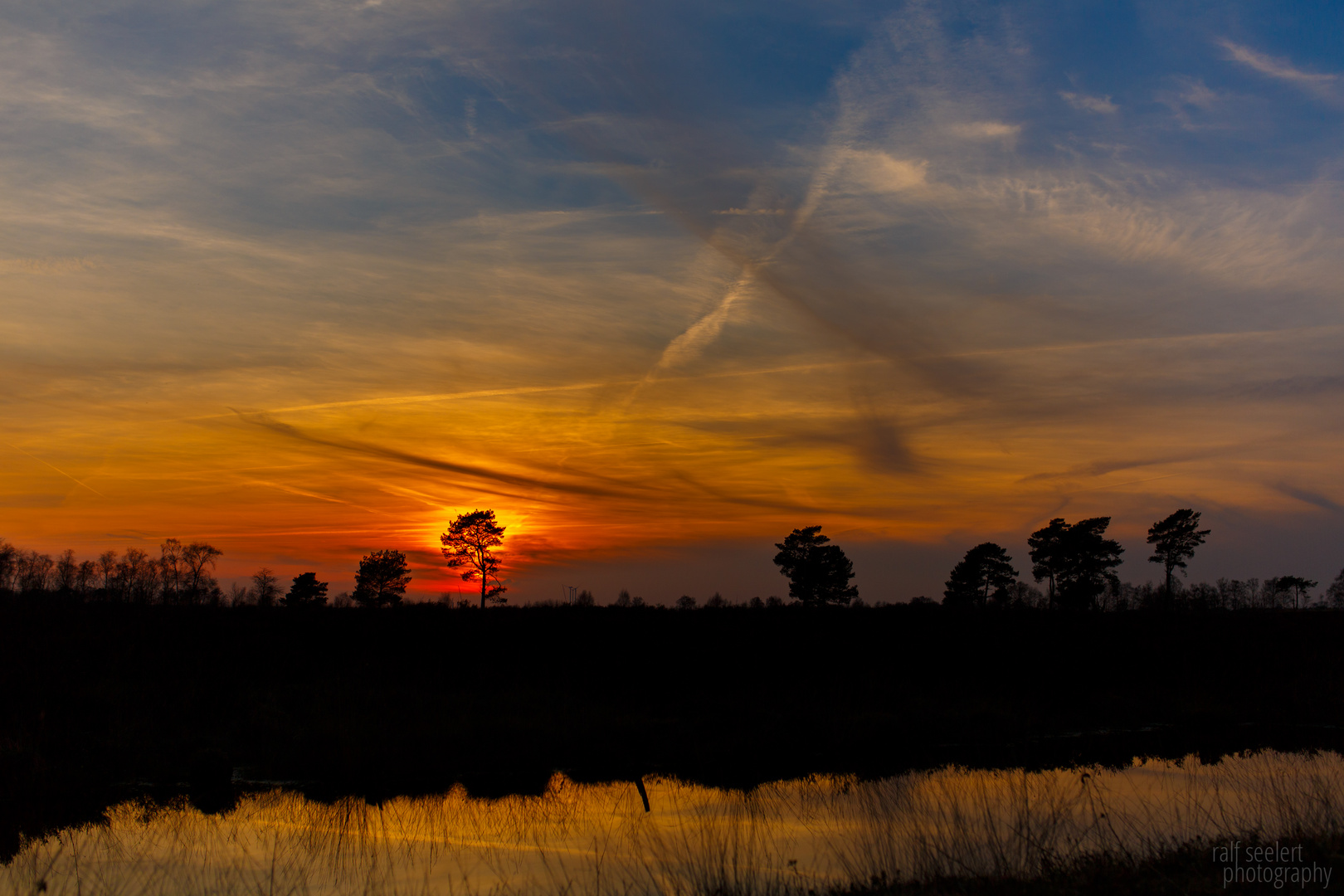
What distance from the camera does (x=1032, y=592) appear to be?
7475cm

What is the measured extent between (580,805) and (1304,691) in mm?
24556

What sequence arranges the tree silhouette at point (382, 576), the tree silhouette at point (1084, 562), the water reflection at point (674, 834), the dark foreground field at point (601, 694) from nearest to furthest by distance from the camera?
1. the water reflection at point (674, 834)
2. the dark foreground field at point (601, 694)
3. the tree silhouette at point (1084, 562)
4. the tree silhouette at point (382, 576)

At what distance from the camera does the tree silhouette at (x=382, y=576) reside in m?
77.5

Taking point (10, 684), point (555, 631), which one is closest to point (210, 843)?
point (10, 684)

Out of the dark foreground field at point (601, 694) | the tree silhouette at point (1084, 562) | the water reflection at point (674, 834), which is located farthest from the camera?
the tree silhouette at point (1084, 562)

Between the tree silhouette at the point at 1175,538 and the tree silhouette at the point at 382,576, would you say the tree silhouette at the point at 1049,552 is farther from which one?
the tree silhouette at the point at 382,576

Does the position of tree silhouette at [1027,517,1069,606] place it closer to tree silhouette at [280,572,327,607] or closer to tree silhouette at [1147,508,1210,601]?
tree silhouette at [1147,508,1210,601]

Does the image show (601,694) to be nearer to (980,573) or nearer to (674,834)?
(674,834)

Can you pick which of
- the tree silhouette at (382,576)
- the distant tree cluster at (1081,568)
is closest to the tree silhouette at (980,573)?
the distant tree cluster at (1081,568)

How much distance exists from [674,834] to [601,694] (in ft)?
38.5

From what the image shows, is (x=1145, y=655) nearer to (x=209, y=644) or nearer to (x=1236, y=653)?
(x=1236, y=653)

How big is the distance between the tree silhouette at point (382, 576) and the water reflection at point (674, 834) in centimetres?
6547

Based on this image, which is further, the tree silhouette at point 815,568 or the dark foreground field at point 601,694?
the tree silhouette at point 815,568

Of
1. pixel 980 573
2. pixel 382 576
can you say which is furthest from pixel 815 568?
pixel 382 576
